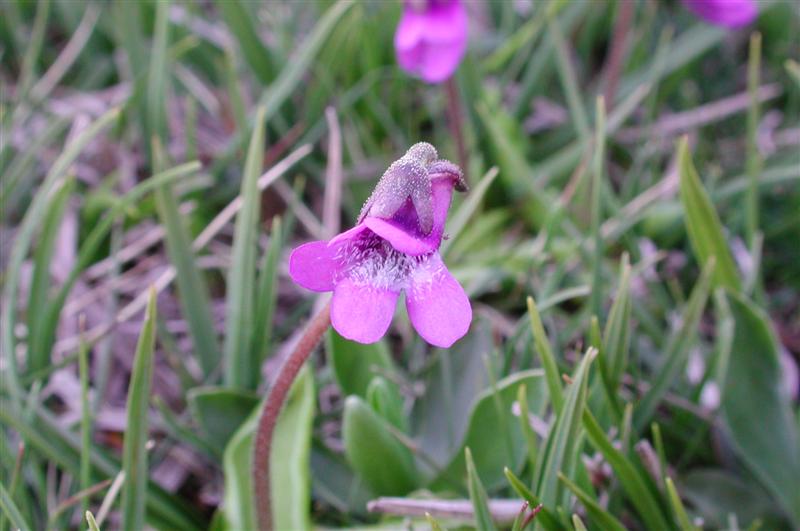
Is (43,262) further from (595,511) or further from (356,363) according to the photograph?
(595,511)

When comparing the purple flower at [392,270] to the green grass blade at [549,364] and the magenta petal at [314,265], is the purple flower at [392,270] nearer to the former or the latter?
the magenta petal at [314,265]

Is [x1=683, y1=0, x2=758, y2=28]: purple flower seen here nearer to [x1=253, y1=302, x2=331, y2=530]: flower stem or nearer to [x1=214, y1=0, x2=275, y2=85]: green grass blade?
[x1=214, y1=0, x2=275, y2=85]: green grass blade

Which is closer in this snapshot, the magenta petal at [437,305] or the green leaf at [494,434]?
the magenta petal at [437,305]

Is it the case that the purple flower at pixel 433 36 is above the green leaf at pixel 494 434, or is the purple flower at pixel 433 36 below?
above

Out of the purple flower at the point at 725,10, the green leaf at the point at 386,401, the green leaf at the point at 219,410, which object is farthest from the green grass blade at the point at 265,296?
the purple flower at the point at 725,10

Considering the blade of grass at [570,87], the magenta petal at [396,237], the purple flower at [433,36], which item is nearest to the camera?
the magenta petal at [396,237]

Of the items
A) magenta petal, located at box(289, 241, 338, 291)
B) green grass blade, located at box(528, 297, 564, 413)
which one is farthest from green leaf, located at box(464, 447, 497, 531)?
magenta petal, located at box(289, 241, 338, 291)

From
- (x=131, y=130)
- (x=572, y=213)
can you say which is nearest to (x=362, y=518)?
(x=572, y=213)
